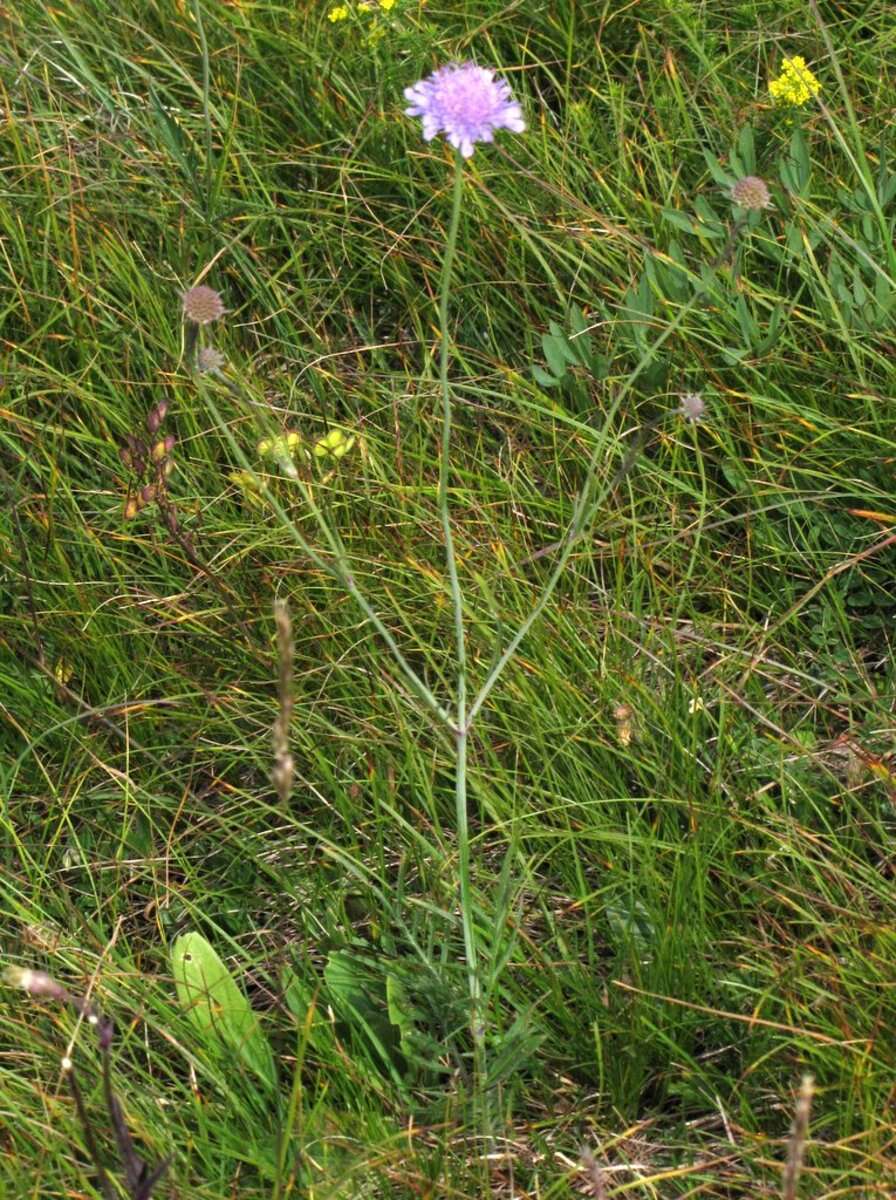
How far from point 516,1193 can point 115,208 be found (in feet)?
5.39

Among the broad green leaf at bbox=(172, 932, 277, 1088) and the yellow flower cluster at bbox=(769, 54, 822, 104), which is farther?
the yellow flower cluster at bbox=(769, 54, 822, 104)

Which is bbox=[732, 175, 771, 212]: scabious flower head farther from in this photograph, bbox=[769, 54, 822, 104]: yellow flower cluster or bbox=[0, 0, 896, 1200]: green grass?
bbox=[769, 54, 822, 104]: yellow flower cluster

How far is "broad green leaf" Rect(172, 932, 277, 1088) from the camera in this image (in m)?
1.50

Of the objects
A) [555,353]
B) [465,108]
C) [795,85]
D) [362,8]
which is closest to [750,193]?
[465,108]

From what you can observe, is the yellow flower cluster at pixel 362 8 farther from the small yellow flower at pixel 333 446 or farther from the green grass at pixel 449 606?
the small yellow flower at pixel 333 446

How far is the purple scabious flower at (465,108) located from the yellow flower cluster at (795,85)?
91 centimetres

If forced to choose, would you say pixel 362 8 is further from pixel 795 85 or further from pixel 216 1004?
pixel 216 1004

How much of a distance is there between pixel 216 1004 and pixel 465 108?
0.96 m

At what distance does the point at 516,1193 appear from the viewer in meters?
1.38

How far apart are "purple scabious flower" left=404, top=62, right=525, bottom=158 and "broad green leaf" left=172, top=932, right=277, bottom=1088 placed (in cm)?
90

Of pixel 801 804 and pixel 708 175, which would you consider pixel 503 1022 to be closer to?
pixel 801 804

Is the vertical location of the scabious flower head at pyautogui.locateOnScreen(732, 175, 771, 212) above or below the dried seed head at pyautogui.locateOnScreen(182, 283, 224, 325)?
below

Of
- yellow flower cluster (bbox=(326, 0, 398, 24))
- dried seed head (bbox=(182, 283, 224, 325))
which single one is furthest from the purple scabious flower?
yellow flower cluster (bbox=(326, 0, 398, 24))

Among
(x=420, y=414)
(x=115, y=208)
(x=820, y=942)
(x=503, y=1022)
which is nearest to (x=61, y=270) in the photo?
(x=115, y=208)
